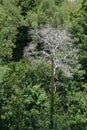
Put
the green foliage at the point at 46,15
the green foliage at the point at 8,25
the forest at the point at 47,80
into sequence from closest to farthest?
the forest at the point at 47,80 < the green foliage at the point at 8,25 < the green foliage at the point at 46,15

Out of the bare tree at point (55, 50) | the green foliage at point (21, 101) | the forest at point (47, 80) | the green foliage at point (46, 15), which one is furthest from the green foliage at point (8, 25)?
the green foliage at point (21, 101)

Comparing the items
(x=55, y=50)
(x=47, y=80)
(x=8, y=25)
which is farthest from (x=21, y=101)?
(x=8, y=25)

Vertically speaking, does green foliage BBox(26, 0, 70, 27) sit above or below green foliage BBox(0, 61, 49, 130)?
above

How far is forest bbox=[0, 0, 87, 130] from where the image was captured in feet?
105

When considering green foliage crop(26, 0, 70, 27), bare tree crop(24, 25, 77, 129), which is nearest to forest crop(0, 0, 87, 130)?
bare tree crop(24, 25, 77, 129)

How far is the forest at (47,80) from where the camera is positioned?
31875mm

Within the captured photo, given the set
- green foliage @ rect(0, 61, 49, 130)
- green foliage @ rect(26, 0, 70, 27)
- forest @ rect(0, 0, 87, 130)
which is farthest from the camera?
green foliage @ rect(26, 0, 70, 27)

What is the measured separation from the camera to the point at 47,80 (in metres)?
33.9

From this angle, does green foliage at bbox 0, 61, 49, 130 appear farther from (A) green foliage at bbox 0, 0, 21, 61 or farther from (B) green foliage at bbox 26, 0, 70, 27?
(B) green foliage at bbox 26, 0, 70, 27

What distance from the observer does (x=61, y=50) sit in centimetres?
3503

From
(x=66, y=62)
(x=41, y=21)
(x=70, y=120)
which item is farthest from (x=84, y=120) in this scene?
(x=41, y=21)

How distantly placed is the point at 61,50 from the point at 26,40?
387 inches

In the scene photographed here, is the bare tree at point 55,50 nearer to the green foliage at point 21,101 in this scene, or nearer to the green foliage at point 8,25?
the green foliage at point 21,101

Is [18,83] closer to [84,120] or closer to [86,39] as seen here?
[84,120]
